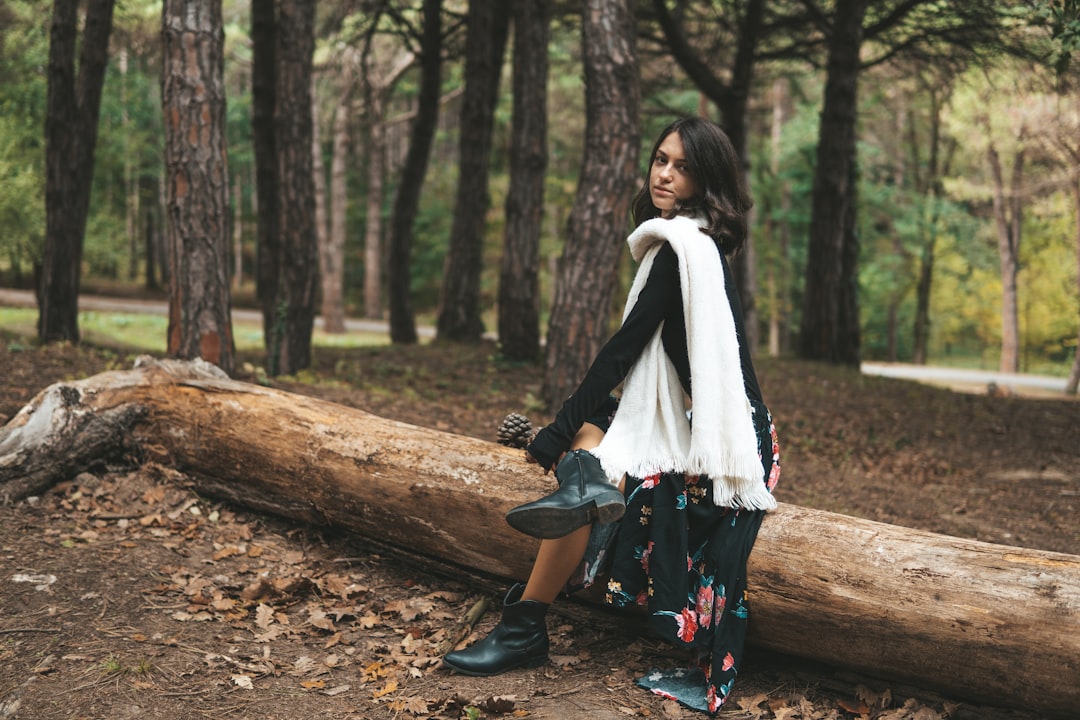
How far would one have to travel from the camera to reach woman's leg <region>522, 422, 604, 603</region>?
341 cm

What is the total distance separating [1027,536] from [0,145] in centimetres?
1724

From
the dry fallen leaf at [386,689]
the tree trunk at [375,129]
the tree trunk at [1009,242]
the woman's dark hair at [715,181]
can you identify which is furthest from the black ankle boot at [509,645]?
the tree trunk at [1009,242]

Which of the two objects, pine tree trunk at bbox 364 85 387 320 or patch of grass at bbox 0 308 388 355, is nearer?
patch of grass at bbox 0 308 388 355

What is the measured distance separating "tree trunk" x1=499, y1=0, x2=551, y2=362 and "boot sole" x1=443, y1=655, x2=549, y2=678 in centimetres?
774

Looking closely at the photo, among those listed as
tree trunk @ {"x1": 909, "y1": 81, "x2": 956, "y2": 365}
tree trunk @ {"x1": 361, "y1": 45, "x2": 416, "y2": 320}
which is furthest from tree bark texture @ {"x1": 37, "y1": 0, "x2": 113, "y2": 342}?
tree trunk @ {"x1": 909, "y1": 81, "x2": 956, "y2": 365}

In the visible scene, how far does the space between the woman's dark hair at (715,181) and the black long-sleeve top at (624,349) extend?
5.0 inches

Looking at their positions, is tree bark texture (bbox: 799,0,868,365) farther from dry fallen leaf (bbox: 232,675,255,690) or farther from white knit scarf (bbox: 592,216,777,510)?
dry fallen leaf (bbox: 232,675,255,690)

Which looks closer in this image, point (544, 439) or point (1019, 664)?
point (1019, 664)

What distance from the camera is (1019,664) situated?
2.94 metres

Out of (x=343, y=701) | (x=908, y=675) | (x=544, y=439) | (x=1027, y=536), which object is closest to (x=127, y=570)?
(x=343, y=701)

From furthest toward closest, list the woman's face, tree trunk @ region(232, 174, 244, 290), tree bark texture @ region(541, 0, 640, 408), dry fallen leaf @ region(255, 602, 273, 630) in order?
tree trunk @ region(232, 174, 244, 290) → tree bark texture @ region(541, 0, 640, 408) → dry fallen leaf @ region(255, 602, 273, 630) → the woman's face

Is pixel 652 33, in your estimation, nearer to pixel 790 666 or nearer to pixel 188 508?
pixel 188 508

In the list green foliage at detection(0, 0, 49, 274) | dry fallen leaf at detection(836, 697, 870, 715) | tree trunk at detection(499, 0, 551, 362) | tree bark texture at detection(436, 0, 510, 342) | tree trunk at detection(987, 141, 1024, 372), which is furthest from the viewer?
tree trunk at detection(987, 141, 1024, 372)

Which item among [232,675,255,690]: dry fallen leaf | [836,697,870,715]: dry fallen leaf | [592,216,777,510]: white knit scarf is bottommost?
[232,675,255,690]: dry fallen leaf
